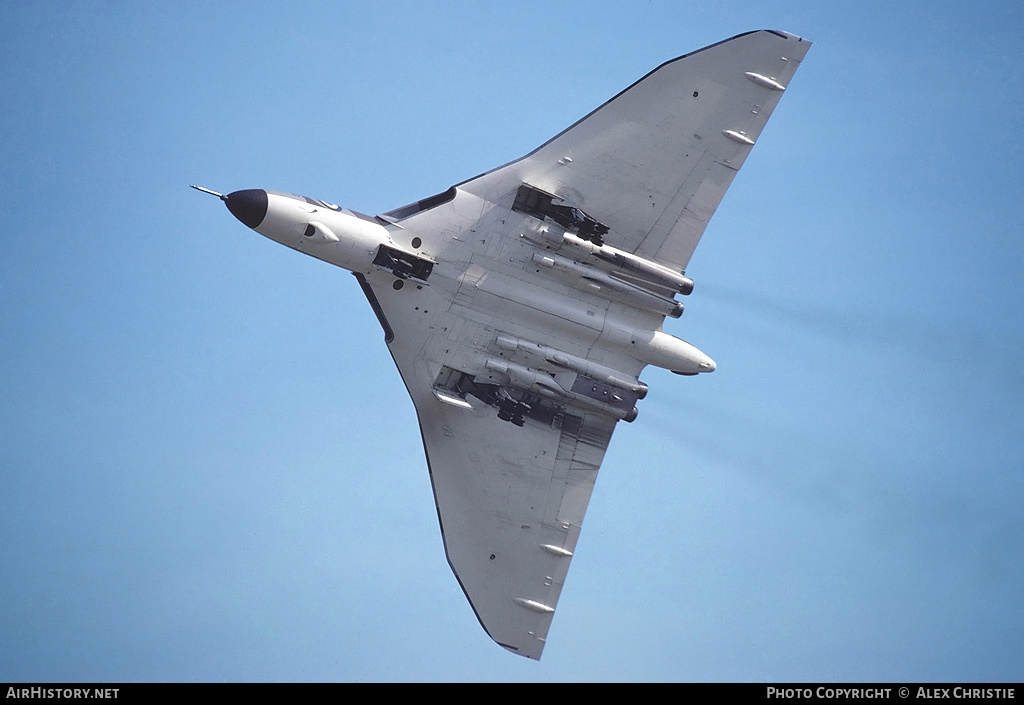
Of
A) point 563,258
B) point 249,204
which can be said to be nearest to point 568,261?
point 563,258

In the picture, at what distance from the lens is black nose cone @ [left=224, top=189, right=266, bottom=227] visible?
79.6ft

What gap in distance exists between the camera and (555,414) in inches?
1129

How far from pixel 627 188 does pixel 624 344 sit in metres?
4.23

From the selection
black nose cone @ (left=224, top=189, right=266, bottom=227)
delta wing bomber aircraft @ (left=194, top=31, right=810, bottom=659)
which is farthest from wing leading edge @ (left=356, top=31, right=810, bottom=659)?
black nose cone @ (left=224, top=189, right=266, bottom=227)

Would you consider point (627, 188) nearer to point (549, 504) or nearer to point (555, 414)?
point (555, 414)

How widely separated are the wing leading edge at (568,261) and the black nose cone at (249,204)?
313 centimetres

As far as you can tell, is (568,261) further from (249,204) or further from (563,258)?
(249,204)

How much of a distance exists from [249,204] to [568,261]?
27.1 ft

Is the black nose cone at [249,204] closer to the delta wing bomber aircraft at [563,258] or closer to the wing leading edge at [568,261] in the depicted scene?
the delta wing bomber aircraft at [563,258]

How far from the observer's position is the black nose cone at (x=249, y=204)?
2425 cm

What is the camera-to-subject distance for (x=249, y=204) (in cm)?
2423

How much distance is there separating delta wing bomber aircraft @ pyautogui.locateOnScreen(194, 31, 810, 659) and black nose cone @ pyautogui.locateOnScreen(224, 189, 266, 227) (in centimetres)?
87

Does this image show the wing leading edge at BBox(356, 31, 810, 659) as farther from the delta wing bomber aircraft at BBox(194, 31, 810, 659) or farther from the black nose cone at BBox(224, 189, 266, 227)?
the black nose cone at BBox(224, 189, 266, 227)
